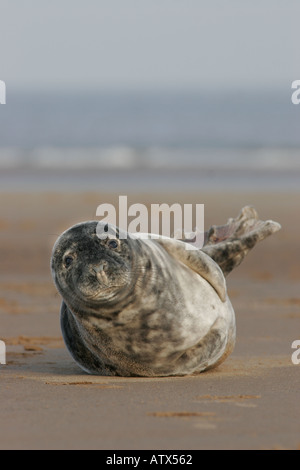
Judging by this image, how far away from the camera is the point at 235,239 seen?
7.03m

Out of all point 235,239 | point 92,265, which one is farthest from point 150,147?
point 92,265

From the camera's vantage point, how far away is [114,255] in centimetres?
562

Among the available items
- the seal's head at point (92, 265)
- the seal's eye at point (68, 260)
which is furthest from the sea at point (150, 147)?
the seal's eye at point (68, 260)

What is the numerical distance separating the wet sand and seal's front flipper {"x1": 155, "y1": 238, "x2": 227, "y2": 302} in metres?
0.54

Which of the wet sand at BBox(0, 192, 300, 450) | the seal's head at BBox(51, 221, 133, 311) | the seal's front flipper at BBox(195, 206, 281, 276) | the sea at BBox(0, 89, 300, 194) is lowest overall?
the wet sand at BBox(0, 192, 300, 450)

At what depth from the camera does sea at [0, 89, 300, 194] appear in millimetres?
22047

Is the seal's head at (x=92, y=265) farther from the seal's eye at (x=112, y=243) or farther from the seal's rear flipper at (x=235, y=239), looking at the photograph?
the seal's rear flipper at (x=235, y=239)

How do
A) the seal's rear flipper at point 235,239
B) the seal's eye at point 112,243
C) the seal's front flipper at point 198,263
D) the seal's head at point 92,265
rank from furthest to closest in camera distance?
the seal's rear flipper at point 235,239
the seal's front flipper at point 198,263
the seal's eye at point 112,243
the seal's head at point 92,265

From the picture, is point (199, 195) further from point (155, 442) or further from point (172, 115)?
point (172, 115)

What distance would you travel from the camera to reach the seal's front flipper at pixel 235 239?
22.6 ft

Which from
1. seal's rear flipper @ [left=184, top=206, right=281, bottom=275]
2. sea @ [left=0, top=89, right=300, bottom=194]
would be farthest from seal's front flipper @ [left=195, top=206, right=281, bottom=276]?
sea @ [left=0, top=89, right=300, bottom=194]

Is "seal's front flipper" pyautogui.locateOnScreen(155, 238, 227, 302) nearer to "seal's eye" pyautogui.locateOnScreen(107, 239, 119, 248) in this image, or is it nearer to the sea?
"seal's eye" pyautogui.locateOnScreen(107, 239, 119, 248)
